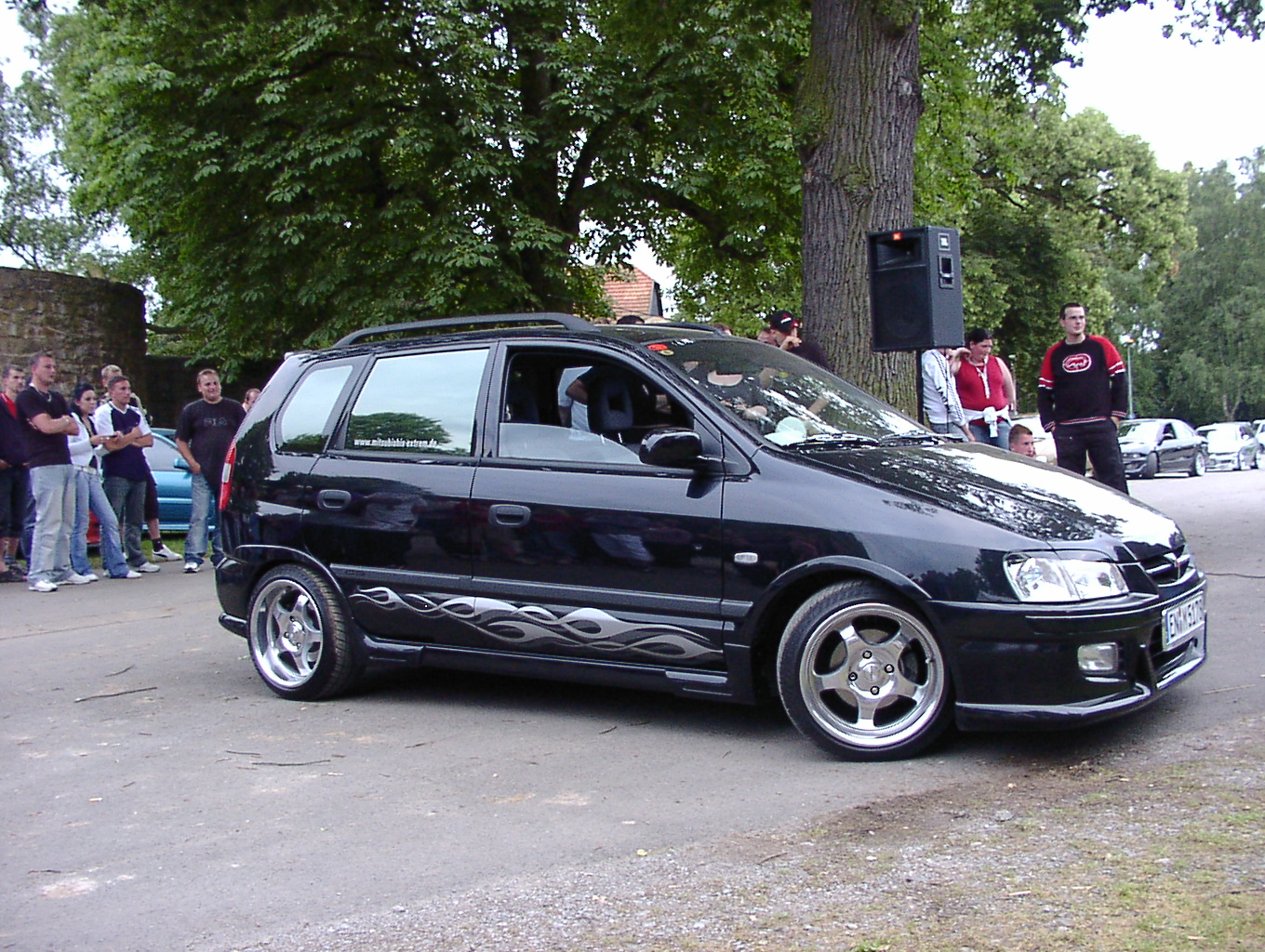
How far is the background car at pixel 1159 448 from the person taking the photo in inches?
1364

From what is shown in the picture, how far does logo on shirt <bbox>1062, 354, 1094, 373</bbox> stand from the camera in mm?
10602

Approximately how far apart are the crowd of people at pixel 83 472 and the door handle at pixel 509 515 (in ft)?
23.7

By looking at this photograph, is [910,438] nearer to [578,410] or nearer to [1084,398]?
[578,410]

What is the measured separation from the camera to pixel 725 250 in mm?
21984

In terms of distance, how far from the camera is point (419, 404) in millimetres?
6570

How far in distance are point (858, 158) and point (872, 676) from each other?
21.3 ft

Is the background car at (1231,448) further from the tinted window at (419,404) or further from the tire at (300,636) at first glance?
the tire at (300,636)

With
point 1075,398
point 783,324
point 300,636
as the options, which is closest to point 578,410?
point 300,636

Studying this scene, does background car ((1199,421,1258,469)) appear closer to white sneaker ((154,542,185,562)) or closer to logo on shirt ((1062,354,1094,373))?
logo on shirt ((1062,354,1094,373))

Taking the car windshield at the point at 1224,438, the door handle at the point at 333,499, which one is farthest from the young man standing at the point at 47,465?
the car windshield at the point at 1224,438

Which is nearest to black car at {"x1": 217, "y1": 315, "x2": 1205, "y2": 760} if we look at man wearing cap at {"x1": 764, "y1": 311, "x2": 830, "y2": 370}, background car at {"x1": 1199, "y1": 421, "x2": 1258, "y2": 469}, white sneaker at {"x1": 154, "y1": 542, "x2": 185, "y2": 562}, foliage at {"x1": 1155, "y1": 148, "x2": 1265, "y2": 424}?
man wearing cap at {"x1": 764, "y1": 311, "x2": 830, "y2": 370}

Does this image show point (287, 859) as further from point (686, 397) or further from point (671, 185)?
point (671, 185)

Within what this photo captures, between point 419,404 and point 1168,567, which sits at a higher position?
point 419,404

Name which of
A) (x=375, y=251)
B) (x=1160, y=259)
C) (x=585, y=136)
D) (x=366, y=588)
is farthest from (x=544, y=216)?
(x=1160, y=259)
